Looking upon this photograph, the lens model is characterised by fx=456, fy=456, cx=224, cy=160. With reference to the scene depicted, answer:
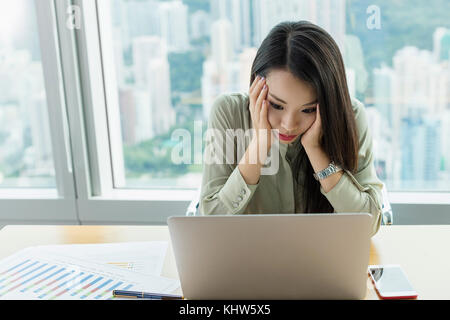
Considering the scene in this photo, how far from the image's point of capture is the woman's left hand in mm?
1410

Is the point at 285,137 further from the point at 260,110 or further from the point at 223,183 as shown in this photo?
the point at 223,183

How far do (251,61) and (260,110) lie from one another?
0.85 m

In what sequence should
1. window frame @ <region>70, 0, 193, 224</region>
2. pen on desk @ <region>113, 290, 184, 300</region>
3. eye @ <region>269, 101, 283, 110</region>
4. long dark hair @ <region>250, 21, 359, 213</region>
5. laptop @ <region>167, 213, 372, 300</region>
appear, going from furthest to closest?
window frame @ <region>70, 0, 193, 224</region>, eye @ <region>269, 101, 283, 110</region>, long dark hair @ <region>250, 21, 359, 213</region>, pen on desk @ <region>113, 290, 184, 300</region>, laptop @ <region>167, 213, 372, 300</region>

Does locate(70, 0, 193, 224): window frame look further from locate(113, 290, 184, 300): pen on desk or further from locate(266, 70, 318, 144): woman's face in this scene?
locate(113, 290, 184, 300): pen on desk

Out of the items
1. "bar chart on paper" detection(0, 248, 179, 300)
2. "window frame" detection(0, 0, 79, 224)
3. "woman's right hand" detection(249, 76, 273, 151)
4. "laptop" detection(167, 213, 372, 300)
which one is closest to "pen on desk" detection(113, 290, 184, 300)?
"bar chart on paper" detection(0, 248, 179, 300)

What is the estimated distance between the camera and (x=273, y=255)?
83cm

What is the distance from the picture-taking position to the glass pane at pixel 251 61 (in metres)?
2.11

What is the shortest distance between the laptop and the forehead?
0.59 meters

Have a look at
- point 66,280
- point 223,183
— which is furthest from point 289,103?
point 66,280

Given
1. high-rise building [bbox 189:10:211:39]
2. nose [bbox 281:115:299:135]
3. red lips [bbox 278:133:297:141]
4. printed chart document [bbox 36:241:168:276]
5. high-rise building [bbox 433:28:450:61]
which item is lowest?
printed chart document [bbox 36:241:168:276]

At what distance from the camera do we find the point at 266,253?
0.83 m

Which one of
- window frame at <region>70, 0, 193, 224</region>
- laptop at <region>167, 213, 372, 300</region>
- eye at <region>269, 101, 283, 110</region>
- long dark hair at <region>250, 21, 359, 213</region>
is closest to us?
laptop at <region>167, 213, 372, 300</region>

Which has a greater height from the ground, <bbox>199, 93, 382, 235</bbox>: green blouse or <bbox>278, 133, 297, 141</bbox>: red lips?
Result: <bbox>278, 133, 297, 141</bbox>: red lips
